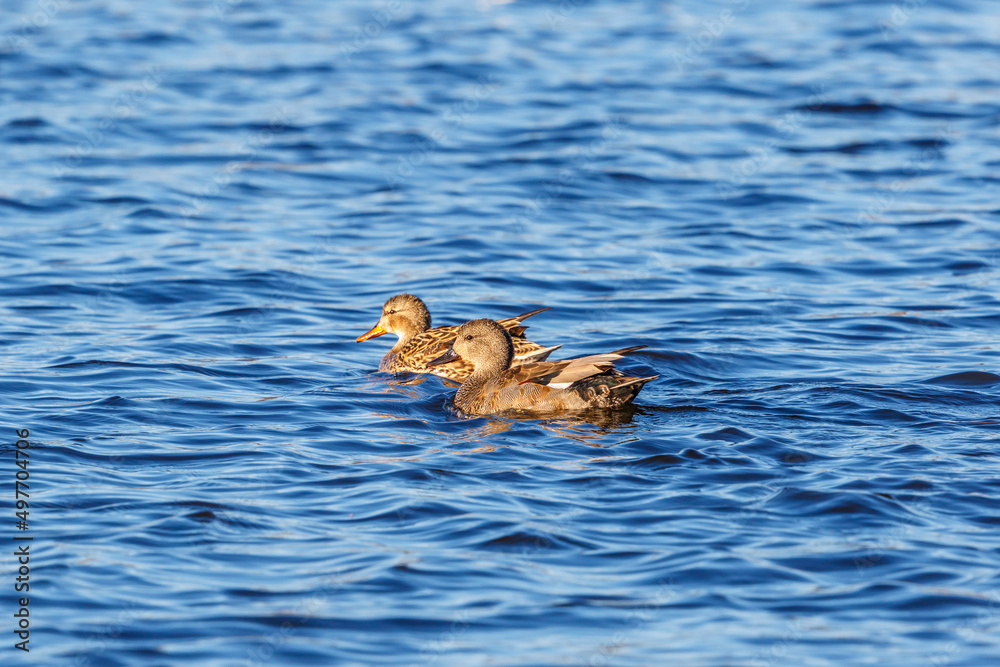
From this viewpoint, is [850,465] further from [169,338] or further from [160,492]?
[169,338]

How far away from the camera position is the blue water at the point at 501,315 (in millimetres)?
6445

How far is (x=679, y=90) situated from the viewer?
22250 millimetres

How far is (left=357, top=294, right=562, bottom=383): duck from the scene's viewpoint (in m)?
10.7

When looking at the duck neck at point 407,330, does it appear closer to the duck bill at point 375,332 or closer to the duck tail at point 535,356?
the duck bill at point 375,332

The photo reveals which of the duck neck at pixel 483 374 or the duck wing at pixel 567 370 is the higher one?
the duck wing at pixel 567 370

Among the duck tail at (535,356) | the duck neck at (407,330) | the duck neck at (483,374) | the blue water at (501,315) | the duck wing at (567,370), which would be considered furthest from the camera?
the duck neck at (407,330)

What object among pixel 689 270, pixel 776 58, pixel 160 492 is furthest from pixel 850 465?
pixel 776 58

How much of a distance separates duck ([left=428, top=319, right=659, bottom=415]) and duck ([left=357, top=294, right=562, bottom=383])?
9.7 inches

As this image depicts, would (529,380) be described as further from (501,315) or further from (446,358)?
(501,315)

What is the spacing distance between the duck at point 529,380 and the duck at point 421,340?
9.7 inches

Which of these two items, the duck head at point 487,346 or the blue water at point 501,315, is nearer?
the blue water at point 501,315

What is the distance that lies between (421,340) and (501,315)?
1502 mm

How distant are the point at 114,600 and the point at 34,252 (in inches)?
344

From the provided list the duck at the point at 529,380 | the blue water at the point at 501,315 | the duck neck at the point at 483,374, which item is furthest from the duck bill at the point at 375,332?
the duck neck at the point at 483,374
